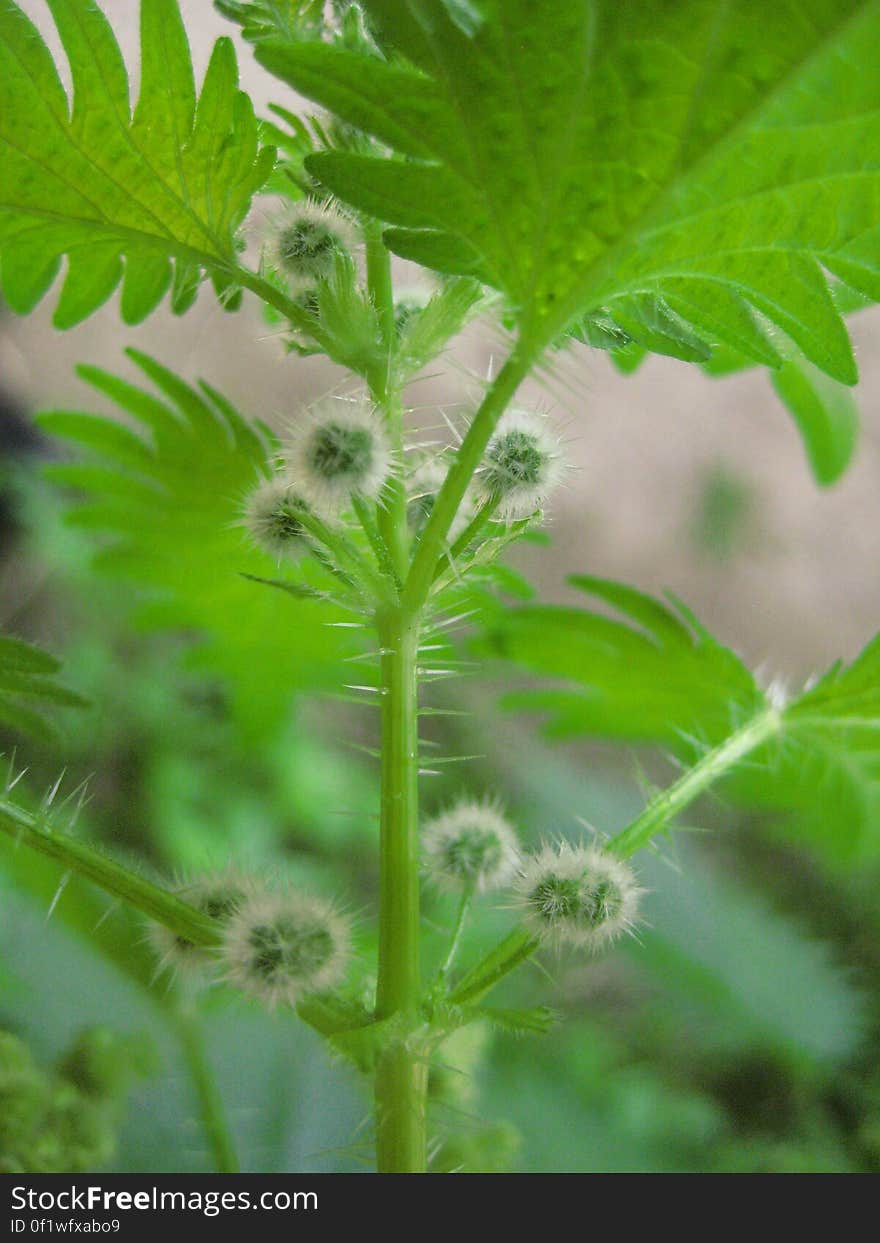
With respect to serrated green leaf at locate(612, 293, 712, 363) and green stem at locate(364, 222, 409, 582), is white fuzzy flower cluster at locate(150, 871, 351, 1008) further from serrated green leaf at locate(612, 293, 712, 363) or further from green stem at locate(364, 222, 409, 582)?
serrated green leaf at locate(612, 293, 712, 363)

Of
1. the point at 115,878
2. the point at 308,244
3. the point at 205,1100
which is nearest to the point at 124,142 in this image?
the point at 308,244

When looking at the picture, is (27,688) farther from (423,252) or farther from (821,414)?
(821,414)

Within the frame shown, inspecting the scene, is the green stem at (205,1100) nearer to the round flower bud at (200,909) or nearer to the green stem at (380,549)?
the round flower bud at (200,909)

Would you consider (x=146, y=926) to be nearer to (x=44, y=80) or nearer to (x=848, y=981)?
(x=44, y=80)

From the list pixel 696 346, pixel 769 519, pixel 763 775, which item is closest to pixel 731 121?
pixel 696 346

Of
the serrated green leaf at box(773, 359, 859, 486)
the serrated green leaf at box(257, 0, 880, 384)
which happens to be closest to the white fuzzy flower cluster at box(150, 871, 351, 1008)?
the serrated green leaf at box(257, 0, 880, 384)

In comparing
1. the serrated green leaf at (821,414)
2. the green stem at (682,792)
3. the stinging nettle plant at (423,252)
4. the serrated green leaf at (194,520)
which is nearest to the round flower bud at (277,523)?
the stinging nettle plant at (423,252)

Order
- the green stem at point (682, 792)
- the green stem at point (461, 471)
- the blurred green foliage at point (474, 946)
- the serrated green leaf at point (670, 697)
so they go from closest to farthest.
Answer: the green stem at point (461, 471) → the green stem at point (682, 792) → the serrated green leaf at point (670, 697) → the blurred green foliage at point (474, 946)
